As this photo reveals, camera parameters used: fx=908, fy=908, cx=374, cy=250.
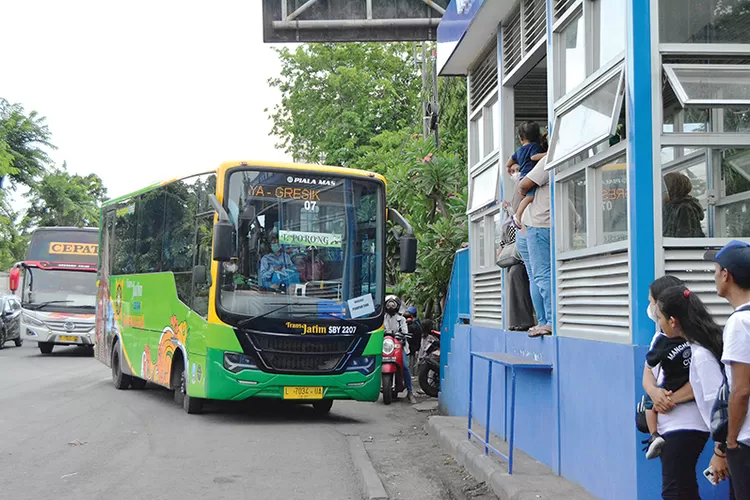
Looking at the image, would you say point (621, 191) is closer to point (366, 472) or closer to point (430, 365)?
point (366, 472)

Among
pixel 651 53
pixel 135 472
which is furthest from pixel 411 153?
pixel 651 53

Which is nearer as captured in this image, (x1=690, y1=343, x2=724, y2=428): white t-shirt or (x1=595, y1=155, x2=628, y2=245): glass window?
(x1=690, y1=343, x2=724, y2=428): white t-shirt

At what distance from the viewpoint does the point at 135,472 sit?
8.16 m

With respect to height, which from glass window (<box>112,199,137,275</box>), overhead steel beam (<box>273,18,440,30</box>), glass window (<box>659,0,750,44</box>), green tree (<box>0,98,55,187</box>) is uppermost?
green tree (<box>0,98,55,187</box>)

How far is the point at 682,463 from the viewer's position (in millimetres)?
4551

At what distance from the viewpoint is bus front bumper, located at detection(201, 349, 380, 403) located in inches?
447

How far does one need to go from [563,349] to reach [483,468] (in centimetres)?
Result: 126

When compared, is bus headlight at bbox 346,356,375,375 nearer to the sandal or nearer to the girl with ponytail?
the sandal

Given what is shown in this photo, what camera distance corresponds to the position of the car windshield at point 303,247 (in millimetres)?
11445

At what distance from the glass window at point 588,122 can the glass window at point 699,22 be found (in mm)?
416

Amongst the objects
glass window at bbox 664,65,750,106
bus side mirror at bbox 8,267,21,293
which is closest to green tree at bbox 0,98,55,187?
bus side mirror at bbox 8,267,21,293

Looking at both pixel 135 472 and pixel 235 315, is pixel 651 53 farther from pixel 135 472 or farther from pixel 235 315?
pixel 235 315

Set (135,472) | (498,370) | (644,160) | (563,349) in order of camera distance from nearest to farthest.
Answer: (644,160) → (563,349) → (135,472) → (498,370)

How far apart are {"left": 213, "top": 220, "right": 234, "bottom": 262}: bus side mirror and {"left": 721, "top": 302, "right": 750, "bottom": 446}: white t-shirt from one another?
756 cm
